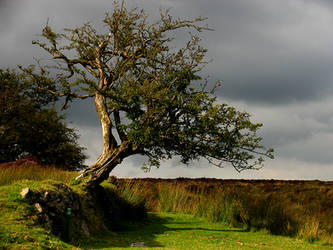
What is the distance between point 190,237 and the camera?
12.6 m

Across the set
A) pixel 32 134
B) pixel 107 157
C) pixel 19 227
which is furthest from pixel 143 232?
pixel 32 134

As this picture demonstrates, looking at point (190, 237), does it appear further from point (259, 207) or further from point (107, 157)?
point (107, 157)

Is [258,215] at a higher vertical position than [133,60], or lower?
lower

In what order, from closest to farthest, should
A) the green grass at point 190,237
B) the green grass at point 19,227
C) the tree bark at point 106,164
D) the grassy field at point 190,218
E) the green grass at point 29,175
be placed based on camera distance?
the green grass at point 19,227 → the grassy field at point 190,218 → the green grass at point 190,237 → the tree bark at point 106,164 → the green grass at point 29,175

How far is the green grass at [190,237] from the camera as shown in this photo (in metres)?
11.1

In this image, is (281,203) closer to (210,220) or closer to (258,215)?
(258,215)

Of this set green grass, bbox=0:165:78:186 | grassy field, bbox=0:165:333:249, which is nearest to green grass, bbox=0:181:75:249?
grassy field, bbox=0:165:333:249

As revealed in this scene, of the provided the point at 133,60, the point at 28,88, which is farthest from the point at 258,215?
the point at 28,88

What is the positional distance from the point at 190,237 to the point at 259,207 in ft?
13.6

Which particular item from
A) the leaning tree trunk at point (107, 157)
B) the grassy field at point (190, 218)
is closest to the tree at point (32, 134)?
the grassy field at point (190, 218)

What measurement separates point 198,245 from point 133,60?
7.73 metres

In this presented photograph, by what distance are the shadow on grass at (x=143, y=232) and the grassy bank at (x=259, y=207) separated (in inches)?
→ 44.2

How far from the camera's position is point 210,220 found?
16.4 m

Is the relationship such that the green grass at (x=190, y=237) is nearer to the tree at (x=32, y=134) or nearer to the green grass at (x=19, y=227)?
the green grass at (x=19, y=227)
